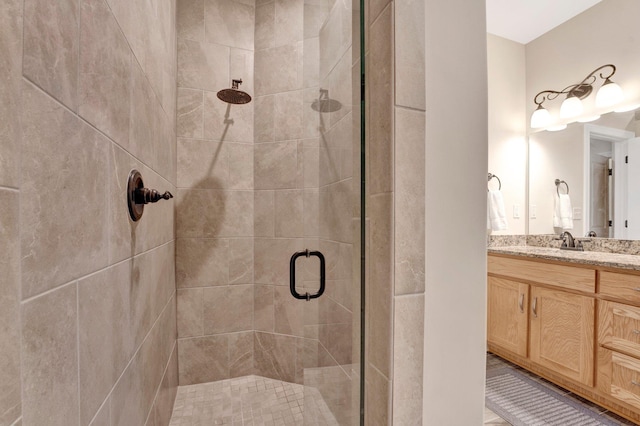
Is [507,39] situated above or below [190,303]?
above

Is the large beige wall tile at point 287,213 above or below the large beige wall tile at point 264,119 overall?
below

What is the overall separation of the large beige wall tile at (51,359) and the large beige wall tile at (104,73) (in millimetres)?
381

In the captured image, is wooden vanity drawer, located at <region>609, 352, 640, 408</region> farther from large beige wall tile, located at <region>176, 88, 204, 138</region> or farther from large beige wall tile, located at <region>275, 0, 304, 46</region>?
large beige wall tile, located at <region>176, 88, 204, 138</region>

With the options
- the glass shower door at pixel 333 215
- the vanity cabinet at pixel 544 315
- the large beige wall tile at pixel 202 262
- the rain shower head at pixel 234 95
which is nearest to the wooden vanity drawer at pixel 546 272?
the vanity cabinet at pixel 544 315

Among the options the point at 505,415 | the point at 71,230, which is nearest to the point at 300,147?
the point at 71,230

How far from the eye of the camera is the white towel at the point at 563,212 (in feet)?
8.25

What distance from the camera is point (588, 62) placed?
2.42 meters

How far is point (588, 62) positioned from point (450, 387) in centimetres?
313

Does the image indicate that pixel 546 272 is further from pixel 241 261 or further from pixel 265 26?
pixel 265 26

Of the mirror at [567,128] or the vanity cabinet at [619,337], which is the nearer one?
the vanity cabinet at [619,337]

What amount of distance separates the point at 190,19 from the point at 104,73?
1.63 metres

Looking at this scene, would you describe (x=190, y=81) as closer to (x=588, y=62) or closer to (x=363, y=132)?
(x=363, y=132)

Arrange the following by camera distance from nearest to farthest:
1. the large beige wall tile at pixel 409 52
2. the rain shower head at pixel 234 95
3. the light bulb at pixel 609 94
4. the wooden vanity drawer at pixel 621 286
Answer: the large beige wall tile at pixel 409 52 → the wooden vanity drawer at pixel 621 286 → the rain shower head at pixel 234 95 → the light bulb at pixel 609 94

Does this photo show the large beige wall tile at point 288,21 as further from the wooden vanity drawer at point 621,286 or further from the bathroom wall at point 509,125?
the wooden vanity drawer at point 621,286
